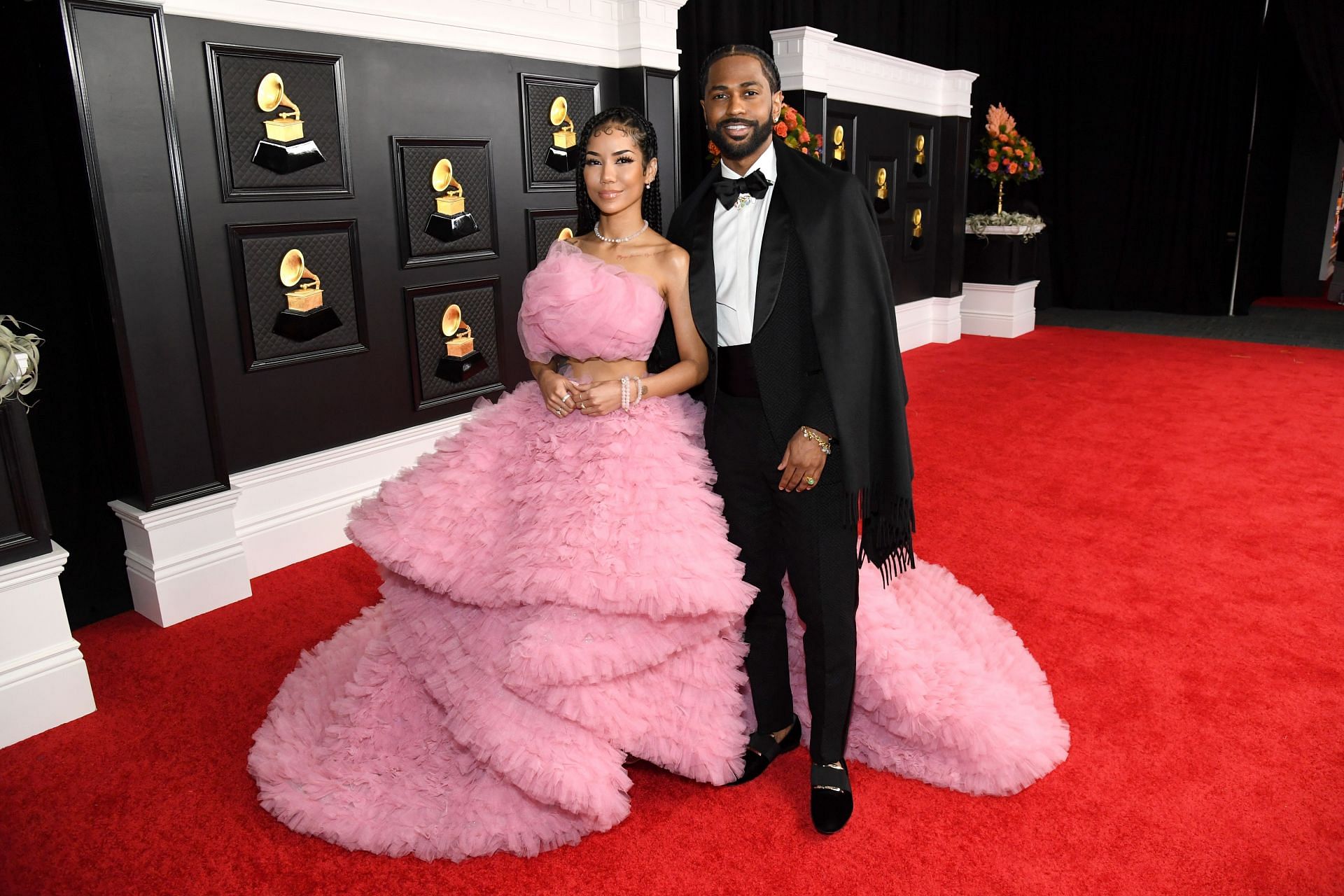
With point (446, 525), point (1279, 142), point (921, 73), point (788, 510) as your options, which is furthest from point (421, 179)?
point (1279, 142)

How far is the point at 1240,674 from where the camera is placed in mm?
→ 2900

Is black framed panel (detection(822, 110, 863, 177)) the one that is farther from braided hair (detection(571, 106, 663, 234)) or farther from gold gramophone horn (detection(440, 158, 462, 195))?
braided hair (detection(571, 106, 663, 234))

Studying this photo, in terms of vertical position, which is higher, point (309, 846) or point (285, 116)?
point (285, 116)

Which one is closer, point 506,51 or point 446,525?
point 446,525

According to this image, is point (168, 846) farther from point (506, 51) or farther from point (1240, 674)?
point (506, 51)

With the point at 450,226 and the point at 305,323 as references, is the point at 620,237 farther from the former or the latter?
the point at 450,226

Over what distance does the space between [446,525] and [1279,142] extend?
12.4 meters

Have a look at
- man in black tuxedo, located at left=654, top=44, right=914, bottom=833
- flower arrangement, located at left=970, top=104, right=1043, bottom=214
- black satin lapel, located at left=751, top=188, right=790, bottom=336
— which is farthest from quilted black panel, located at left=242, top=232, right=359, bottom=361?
flower arrangement, located at left=970, top=104, right=1043, bottom=214

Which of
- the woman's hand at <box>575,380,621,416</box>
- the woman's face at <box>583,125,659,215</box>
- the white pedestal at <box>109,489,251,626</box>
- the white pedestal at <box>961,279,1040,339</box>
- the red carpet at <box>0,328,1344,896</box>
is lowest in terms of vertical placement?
the red carpet at <box>0,328,1344,896</box>

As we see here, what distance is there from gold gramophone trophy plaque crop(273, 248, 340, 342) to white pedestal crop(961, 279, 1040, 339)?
7144 millimetres

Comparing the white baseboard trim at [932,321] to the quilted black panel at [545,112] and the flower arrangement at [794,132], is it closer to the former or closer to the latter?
the flower arrangement at [794,132]

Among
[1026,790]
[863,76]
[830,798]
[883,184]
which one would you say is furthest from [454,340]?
[883,184]

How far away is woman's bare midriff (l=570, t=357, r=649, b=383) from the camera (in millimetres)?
2264

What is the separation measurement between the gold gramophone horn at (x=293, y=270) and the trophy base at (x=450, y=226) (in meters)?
0.67
